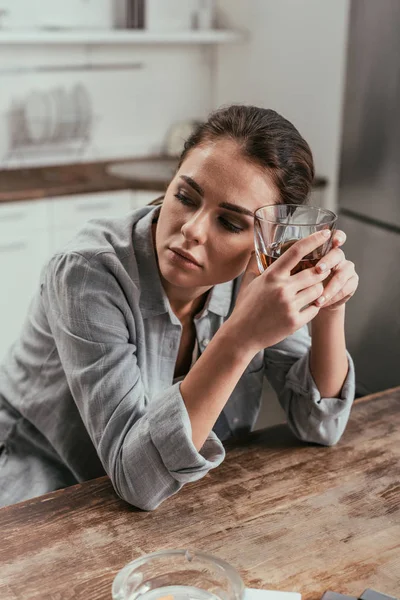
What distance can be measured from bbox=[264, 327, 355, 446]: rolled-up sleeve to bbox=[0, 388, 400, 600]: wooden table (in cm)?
5

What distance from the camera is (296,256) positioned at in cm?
117

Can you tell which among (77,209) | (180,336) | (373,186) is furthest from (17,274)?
(180,336)

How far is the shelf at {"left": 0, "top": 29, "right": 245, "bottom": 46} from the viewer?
340 centimetres

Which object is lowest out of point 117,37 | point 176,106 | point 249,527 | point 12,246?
point 12,246

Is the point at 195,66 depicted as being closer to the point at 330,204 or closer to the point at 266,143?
the point at 330,204

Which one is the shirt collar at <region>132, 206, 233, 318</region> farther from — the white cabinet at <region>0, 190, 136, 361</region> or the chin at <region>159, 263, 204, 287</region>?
the white cabinet at <region>0, 190, 136, 361</region>

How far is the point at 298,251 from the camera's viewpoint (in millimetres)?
1168

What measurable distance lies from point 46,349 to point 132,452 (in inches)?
15.4

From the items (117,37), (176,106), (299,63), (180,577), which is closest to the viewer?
(180,577)

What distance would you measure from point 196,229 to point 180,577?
1.85 feet

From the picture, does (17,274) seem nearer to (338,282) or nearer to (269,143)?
(269,143)

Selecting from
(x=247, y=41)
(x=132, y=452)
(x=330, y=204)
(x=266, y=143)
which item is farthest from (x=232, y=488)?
(x=247, y=41)

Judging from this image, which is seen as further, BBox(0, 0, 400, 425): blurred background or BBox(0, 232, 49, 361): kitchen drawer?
BBox(0, 232, 49, 361): kitchen drawer

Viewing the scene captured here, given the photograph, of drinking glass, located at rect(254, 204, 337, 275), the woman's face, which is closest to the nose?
the woman's face
